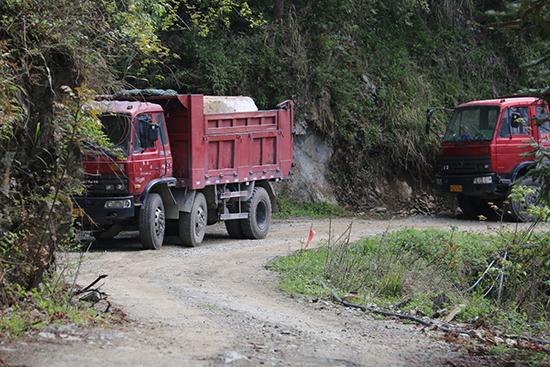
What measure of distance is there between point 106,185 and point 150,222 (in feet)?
3.42

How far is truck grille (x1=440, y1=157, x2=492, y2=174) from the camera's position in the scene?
1551 centimetres

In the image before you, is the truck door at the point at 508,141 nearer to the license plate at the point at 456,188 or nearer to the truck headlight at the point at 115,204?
the license plate at the point at 456,188

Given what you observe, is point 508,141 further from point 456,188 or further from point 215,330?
point 215,330

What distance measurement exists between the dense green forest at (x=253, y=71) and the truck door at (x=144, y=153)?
878 millimetres

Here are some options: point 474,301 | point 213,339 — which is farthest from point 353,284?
point 213,339

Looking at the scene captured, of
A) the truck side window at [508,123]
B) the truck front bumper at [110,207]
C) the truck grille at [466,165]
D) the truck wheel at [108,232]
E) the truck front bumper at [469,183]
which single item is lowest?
the truck wheel at [108,232]

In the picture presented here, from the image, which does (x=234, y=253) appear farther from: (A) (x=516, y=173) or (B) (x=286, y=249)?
(A) (x=516, y=173)

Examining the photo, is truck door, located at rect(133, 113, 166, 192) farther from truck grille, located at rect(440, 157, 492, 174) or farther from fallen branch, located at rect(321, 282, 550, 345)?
truck grille, located at rect(440, 157, 492, 174)

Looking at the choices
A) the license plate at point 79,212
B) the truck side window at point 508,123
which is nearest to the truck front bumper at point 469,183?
the truck side window at point 508,123

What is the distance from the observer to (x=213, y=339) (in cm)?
577

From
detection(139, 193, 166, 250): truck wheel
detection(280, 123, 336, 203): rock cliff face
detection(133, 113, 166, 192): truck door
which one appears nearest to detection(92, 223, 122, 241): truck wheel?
detection(139, 193, 166, 250): truck wheel

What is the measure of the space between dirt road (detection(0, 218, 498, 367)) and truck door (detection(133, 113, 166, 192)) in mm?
1439

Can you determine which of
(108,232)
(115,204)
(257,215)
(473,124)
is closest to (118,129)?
(115,204)

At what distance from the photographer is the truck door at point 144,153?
10.6 meters
